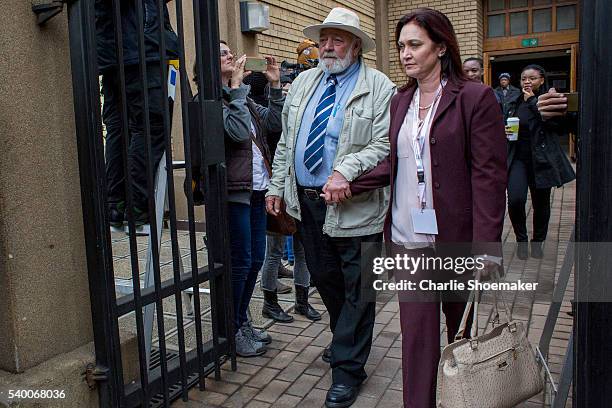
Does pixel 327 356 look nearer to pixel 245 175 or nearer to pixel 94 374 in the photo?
pixel 245 175

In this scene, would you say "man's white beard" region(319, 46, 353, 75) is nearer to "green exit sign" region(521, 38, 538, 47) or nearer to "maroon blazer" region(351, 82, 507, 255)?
"maroon blazer" region(351, 82, 507, 255)

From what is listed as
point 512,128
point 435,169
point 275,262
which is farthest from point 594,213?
point 512,128

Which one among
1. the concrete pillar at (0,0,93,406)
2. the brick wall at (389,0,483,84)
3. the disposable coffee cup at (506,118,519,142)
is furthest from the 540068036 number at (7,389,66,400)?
the brick wall at (389,0,483,84)

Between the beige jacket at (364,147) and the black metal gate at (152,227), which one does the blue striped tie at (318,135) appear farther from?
the black metal gate at (152,227)

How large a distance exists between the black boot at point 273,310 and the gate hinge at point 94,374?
1.75 metres

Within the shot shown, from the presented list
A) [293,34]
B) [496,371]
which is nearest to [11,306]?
[496,371]

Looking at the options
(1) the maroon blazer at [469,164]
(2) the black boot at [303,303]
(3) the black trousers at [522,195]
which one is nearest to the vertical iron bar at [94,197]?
(1) the maroon blazer at [469,164]

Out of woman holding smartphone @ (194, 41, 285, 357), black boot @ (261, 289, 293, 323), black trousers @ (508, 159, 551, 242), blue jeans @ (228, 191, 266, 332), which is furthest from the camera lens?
black trousers @ (508, 159, 551, 242)

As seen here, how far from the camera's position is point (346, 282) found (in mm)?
3254

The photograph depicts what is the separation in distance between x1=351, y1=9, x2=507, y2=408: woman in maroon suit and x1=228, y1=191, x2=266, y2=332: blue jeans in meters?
1.16

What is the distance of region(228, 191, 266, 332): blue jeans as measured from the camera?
371 cm

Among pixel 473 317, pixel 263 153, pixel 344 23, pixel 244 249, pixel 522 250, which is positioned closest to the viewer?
pixel 473 317

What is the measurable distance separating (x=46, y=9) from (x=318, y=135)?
1395mm

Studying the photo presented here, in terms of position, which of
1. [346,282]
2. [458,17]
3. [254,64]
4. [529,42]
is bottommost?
[346,282]
